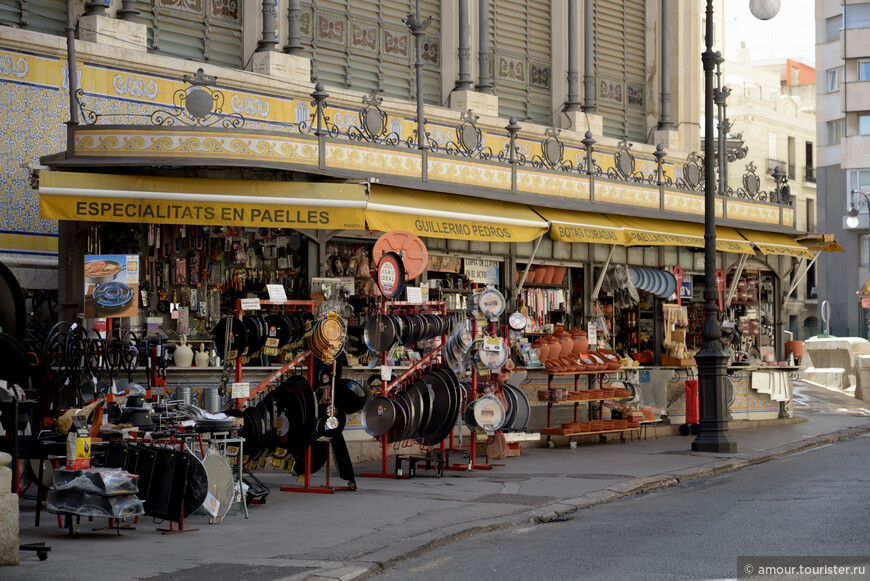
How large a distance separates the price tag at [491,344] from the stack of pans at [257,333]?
260cm

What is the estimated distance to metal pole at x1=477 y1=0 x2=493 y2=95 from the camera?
76.9 ft

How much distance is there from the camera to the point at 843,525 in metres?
10.1

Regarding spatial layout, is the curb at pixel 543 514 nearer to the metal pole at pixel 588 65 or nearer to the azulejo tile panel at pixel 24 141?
the azulejo tile panel at pixel 24 141

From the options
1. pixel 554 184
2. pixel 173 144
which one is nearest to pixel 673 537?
pixel 173 144

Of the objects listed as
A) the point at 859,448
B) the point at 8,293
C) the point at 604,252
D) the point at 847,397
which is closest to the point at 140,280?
the point at 8,293

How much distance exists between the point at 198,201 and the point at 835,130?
5580cm

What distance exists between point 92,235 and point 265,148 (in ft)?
7.94

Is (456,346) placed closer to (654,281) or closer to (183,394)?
(183,394)

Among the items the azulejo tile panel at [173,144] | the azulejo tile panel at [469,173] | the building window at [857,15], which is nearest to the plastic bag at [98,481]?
the azulejo tile panel at [173,144]

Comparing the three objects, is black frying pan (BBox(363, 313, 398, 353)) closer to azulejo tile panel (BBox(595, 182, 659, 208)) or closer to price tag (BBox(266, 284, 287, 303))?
price tag (BBox(266, 284, 287, 303))

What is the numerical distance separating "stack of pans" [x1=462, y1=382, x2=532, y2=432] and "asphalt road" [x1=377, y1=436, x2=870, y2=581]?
2666 millimetres

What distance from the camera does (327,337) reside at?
12.8 m

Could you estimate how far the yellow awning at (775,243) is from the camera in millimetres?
22719

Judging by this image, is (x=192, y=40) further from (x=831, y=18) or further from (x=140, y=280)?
(x=831, y=18)
